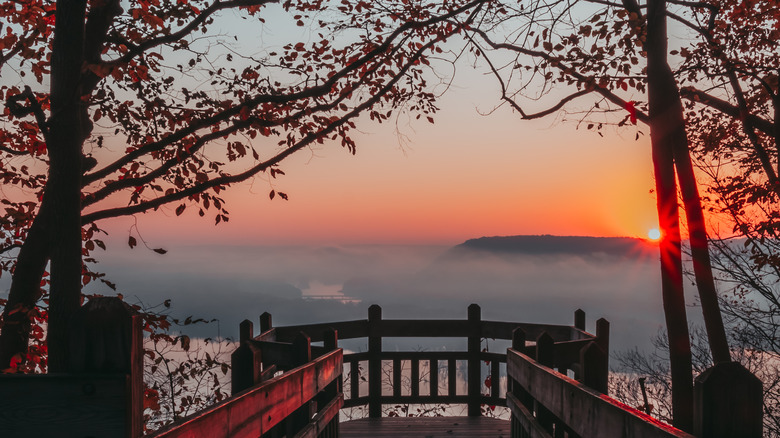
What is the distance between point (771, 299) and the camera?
1197 centimetres

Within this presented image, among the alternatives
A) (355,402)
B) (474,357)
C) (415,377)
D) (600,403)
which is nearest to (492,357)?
(474,357)

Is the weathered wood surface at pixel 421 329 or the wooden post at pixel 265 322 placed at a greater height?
the wooden post at pixel 265 322

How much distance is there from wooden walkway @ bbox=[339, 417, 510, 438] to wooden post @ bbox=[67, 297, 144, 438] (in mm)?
6420

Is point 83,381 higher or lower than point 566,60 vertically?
lower

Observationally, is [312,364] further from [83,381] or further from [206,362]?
[206,362]

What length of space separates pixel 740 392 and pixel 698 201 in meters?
8.01

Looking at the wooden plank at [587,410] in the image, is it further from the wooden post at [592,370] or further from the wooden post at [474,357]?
the wooden post at [474,357]

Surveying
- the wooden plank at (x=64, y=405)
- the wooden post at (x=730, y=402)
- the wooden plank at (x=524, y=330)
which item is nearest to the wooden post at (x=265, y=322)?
the wooden plank at (x=524, y=330)

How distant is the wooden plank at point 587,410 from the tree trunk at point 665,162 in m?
4.93

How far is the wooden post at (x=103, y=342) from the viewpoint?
87.9 inches

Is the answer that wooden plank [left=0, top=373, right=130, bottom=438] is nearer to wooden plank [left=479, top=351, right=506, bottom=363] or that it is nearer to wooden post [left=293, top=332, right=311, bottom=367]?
wooden post [left=293, top=332, right=311, bottom=367]

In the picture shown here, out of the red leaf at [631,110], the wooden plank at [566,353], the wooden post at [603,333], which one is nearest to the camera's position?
the wooden plank at [566,353]

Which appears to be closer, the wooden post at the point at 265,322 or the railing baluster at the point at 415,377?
the wooden post at the point at 265,322

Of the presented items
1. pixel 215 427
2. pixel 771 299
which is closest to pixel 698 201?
pixel 771 299
